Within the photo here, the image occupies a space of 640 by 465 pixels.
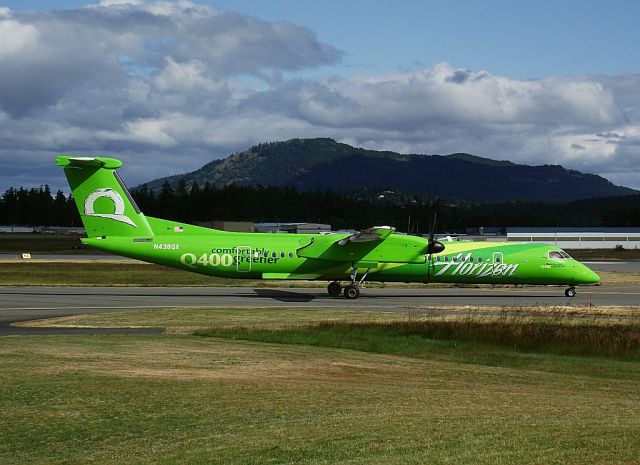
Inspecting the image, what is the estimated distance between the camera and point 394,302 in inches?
1549

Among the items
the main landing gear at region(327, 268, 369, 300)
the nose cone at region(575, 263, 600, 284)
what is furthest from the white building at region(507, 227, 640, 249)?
the main landing gear at region(327, 268, 369, 300)

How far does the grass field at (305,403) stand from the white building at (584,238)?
112 m

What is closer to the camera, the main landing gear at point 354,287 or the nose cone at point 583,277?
the main landing gear at point 354,287

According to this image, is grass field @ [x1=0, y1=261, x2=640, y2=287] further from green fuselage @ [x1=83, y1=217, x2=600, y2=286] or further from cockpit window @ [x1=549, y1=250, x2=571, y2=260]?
cockpit window @ [x1=549, y1=250, x2=571, y2=260]

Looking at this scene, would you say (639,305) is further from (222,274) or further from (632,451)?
(632,451)

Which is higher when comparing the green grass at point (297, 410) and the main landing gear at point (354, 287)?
the main landing gear at point (354, 287)

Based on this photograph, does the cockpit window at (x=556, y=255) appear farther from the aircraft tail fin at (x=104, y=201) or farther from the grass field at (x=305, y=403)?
the aircraft tail fin at (x=104, y=201)

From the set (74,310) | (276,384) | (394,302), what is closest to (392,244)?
(394,302)

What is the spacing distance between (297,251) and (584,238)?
338 ft

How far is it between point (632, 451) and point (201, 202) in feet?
567

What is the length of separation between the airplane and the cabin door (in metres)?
0.05

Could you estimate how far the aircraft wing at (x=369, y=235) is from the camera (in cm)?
3934

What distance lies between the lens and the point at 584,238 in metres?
133

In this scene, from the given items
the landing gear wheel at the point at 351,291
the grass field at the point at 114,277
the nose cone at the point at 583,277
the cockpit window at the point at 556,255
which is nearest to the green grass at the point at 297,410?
the landing gear wheel at the point at 351,291
